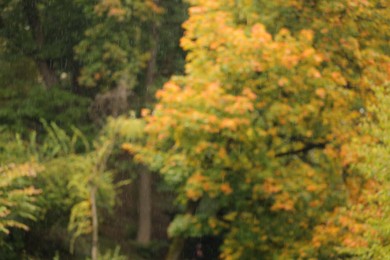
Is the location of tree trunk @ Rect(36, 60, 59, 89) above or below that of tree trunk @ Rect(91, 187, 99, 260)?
above

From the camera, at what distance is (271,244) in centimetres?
1095

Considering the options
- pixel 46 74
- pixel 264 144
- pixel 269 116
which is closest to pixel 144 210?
pixel 46 74

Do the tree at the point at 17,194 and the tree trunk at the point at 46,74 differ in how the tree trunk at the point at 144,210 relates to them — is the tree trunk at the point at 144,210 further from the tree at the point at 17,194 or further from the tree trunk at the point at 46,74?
the tree at the point at 17,194

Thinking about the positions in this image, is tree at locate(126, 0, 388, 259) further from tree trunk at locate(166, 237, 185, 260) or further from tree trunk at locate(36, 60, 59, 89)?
tree trunk at locate(36, 60, 59, 89)

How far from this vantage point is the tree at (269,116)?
9.41m

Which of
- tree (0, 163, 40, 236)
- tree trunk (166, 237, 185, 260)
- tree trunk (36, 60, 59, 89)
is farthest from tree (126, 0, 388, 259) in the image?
tree trunk (36, 60, 59, 89)

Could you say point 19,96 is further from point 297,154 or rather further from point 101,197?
point 297,154

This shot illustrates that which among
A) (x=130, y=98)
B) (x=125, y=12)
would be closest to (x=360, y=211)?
(x=125, y=12)

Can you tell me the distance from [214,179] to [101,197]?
3.74 metres

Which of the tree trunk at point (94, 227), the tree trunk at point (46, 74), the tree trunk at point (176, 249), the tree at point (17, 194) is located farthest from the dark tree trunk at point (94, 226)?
the tree trunk at point (46, 74)

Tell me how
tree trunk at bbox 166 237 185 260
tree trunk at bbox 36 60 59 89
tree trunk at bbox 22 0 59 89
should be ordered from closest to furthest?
1. tree trunk at bbox 166 237 185 260
2. tree trunk at bbox 22 0 59 89
3. tree trunk at bbox 36 60 59 89

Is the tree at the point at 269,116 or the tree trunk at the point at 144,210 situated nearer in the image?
the tree at the point at 269,116

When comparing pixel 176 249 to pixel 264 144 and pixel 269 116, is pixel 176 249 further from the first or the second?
pixel 269 116

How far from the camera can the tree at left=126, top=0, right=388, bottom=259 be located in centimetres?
941
